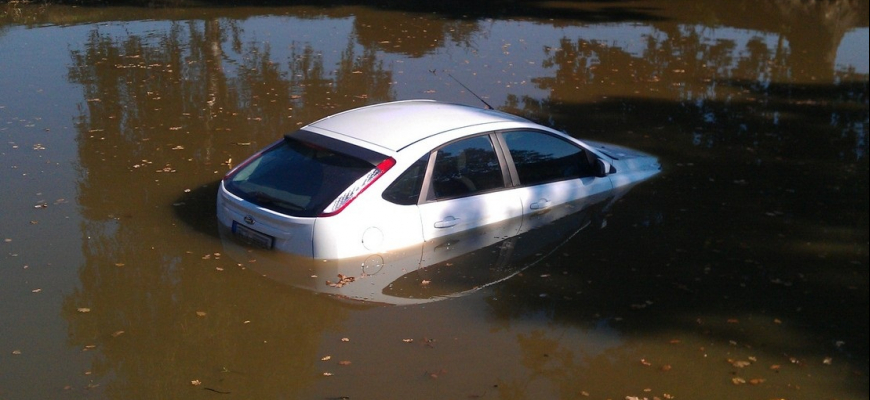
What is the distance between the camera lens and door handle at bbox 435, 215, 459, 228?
26.6 ft

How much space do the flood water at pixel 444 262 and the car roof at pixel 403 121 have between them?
1.27m

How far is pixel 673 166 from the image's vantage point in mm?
11172

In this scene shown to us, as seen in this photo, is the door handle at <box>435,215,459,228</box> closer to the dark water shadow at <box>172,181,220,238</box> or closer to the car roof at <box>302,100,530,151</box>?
the car roof at <box>302,100,530,151</box>

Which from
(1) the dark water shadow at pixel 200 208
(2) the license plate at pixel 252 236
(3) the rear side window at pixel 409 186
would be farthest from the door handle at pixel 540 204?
(1) the dark water shadow at pixel 200 208

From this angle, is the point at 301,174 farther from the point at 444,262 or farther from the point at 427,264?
the point at 444,262

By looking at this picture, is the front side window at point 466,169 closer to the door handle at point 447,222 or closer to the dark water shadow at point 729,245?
the door handle at point 447,222

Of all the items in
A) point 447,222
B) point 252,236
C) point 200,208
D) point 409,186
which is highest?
point 409,186

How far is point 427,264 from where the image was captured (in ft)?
26.1

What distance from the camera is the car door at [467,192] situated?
8070mm

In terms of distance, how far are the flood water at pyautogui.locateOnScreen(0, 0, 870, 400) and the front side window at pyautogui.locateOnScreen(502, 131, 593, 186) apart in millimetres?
578

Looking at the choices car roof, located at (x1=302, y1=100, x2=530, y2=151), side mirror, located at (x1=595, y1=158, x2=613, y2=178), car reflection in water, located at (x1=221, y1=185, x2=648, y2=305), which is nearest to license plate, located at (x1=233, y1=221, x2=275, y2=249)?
car reflection in water, located at (x1=221, y1=185, x2=648, y2=305)

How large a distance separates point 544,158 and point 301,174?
2693 millimetres

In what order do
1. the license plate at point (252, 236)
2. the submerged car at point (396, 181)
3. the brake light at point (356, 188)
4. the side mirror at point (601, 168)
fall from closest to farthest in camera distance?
the brake light at point (356, 188), the submerged car at point (396, 181), the license plate at point (252, 236), the side mirror at point (601, 168)

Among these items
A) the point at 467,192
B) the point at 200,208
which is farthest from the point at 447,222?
the point at 200,208
